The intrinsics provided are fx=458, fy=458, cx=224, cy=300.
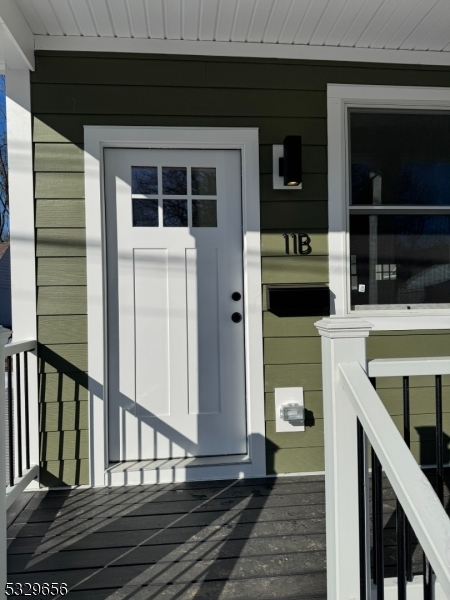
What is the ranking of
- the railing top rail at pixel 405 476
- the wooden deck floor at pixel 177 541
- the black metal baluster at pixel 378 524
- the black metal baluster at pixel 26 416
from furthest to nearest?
1. the black metal baluster at pixel 26 416
2. the wooden deck floor at pixel 177 541
3. the black metal baluster at pixel 378 524
4. the railing top rail at pixel 405 476

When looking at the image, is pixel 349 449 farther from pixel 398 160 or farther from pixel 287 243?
pixel 398 160

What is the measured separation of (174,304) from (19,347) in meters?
0.88

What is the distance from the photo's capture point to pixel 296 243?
2.76 metres

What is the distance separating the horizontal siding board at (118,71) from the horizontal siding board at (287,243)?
980 mm

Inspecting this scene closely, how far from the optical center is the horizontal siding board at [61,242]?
2623 mm

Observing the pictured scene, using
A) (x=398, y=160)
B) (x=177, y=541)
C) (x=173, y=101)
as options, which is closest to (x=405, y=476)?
(x=177, y=541)

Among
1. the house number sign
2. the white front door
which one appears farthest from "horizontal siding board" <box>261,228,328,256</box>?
the white front door

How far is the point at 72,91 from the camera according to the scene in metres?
2.62

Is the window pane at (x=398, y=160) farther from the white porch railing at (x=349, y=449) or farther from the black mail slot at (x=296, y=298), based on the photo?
the white porch railing at (x=349, y=449)

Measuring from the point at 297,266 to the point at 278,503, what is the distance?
52.3 inches

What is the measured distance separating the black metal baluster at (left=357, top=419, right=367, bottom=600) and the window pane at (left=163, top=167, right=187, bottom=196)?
1.83m

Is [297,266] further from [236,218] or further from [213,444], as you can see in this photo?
[213,444]

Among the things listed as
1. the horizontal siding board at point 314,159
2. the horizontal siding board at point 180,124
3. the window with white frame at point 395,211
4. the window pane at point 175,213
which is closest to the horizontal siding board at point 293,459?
the window with white frame at point 395,211

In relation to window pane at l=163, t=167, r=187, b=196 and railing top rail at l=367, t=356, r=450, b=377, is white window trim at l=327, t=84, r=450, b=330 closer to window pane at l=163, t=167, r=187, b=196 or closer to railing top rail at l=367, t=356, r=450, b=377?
window pane at l=163, t=167, r=187, b=196
